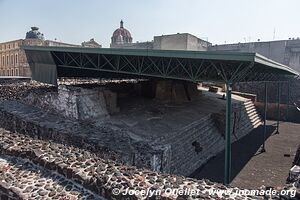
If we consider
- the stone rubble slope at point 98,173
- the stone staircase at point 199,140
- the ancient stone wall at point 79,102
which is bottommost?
the stone staircase at point 199,140

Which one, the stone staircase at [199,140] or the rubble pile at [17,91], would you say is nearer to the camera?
the stone staircase at [199,140]

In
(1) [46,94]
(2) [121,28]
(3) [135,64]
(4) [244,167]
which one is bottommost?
(4) [244,167]

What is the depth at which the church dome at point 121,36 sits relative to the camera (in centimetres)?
5603

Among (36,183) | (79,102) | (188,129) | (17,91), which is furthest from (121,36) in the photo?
→ (36,183)

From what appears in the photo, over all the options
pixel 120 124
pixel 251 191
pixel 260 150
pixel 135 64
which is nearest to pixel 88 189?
pixel 251 191

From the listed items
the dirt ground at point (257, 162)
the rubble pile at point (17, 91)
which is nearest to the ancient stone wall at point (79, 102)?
the rubble pile at point (17, 91)

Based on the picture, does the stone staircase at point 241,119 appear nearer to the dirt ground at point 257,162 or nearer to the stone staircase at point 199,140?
the stone staircase at point 199,140

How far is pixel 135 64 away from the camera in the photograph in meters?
15.1

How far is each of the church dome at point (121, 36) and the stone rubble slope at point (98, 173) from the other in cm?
4884

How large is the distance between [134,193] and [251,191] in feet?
7.68

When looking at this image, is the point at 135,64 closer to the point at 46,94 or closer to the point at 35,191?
the point at 46,94

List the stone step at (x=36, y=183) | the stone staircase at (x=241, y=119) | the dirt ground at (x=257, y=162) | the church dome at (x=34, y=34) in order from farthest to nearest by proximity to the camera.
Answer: the church dome at (x=34, y=34), the stone staircase at (x=241, y=119), the dirt ground at (x=257, y=162), the stone step at (x=36, y=183)

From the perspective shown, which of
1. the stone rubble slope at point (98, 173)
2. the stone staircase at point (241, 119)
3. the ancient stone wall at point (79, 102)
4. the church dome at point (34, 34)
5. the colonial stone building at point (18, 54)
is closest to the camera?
the stone rubble slope at point (98, 173)

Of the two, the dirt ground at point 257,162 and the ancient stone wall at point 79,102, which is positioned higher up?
the ancient stone wall at point 79,102
